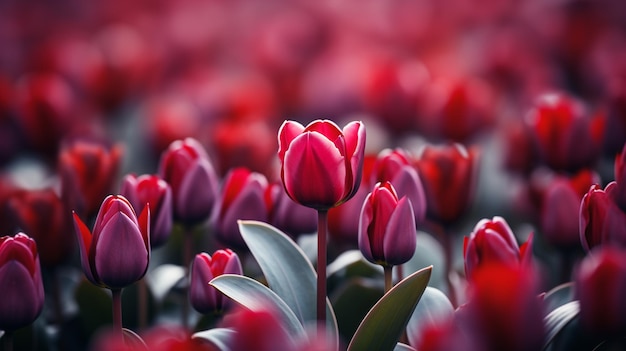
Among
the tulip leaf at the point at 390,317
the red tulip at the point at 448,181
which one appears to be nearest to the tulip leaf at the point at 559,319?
the tulip leaf at the point at 390,317

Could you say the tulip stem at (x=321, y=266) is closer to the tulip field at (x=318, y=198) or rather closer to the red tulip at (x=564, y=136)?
the tulip field at (x=318, y=198)

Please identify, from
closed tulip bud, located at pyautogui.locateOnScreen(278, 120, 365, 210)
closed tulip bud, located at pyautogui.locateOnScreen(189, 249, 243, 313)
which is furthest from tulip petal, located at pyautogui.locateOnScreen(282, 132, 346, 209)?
closed tulip bud, located at pyautogui.locateOnScreen(189, 249, 243, 313)

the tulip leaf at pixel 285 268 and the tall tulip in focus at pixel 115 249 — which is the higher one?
the tall tulip in focus at pixel 115 249

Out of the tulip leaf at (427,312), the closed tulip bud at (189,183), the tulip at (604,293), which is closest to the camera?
the tulip at (604,293)

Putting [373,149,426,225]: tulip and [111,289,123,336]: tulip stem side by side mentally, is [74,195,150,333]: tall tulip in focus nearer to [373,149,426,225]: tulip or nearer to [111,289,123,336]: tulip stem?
[111,289,123,336]: tulip stem

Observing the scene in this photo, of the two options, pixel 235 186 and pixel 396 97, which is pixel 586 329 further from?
pixel 396 97

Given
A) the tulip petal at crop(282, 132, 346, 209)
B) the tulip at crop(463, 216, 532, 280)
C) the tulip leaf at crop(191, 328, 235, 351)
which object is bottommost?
the tulip leaf at crop(191, 328, 235, 351)

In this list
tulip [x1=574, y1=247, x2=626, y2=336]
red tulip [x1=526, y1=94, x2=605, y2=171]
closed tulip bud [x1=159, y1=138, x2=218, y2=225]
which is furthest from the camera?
red tulip [x1=526, y1=94, x2=605, y2=171]

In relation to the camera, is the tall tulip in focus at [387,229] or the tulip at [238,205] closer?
the tall tulip in focus at [387,229]

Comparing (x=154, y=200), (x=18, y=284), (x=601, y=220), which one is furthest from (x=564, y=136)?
(x=18, y=284)
